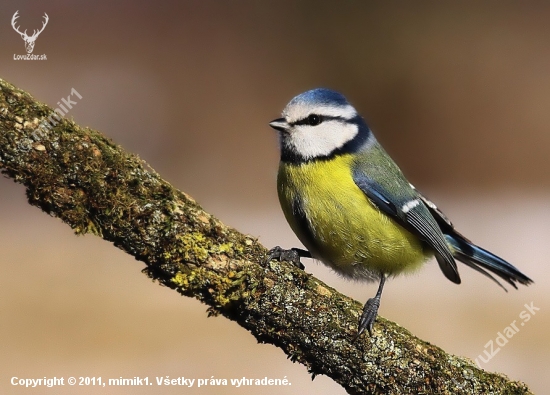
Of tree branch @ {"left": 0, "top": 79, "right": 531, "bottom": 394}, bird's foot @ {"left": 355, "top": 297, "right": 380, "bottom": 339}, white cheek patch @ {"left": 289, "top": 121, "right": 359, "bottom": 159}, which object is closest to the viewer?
tree branch @ {"left": 0, "top": 79, "right": 531, "bottom": 394}

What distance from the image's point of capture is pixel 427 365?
6.12ft

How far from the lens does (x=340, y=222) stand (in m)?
2.31

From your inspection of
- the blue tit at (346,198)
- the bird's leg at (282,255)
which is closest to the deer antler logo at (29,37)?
the blue tit at (346,198)

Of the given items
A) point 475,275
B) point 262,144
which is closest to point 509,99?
point 475,275

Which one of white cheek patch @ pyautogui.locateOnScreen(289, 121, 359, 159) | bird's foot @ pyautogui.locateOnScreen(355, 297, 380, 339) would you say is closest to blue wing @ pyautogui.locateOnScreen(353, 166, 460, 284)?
white cheek patch @ pyautogui.locateOnScreen(289, 121, 359, 159)

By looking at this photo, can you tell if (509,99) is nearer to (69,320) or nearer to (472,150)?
(472,150)

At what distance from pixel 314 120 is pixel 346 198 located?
370 millimetres

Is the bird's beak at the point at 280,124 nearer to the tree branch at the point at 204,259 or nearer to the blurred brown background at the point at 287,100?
the tree branch at the point at 204,259

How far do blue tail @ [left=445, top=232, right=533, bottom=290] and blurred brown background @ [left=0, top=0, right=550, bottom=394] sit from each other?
170cm

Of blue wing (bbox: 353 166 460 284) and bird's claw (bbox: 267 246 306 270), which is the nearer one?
→ bird's claw (bbox: 267 246 306 270)

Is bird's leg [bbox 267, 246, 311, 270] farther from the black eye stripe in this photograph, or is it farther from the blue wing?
the black eye stripe

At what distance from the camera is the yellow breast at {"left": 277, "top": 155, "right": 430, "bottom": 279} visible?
2326mm

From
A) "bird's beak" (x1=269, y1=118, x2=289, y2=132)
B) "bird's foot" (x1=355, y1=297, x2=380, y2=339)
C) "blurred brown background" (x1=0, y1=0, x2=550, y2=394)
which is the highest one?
"blurred brown background" (x1=0, y1=0, x2=550, y2=394)

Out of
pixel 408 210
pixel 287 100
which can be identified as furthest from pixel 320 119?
pixel 287 100
